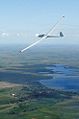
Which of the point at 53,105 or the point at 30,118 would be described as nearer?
the point at 30,118

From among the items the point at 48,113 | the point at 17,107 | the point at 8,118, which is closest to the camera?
the point at 8,118

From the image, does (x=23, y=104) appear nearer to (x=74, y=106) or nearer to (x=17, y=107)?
(x=17, y=107)

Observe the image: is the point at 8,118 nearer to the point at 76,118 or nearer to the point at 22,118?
the point at 22,118

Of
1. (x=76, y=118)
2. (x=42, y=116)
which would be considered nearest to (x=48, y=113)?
(x=42, y=116)

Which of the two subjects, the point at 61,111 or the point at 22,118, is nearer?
the point at 22,118

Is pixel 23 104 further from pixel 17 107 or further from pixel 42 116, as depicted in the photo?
pixel 42 116


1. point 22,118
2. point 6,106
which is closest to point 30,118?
point 22,118

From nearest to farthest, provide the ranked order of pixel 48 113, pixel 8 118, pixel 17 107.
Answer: pixel 8 118
pixel 48 113
pixel 17 107

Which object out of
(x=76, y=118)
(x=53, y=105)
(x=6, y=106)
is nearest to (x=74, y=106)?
(x=53, y=105)
